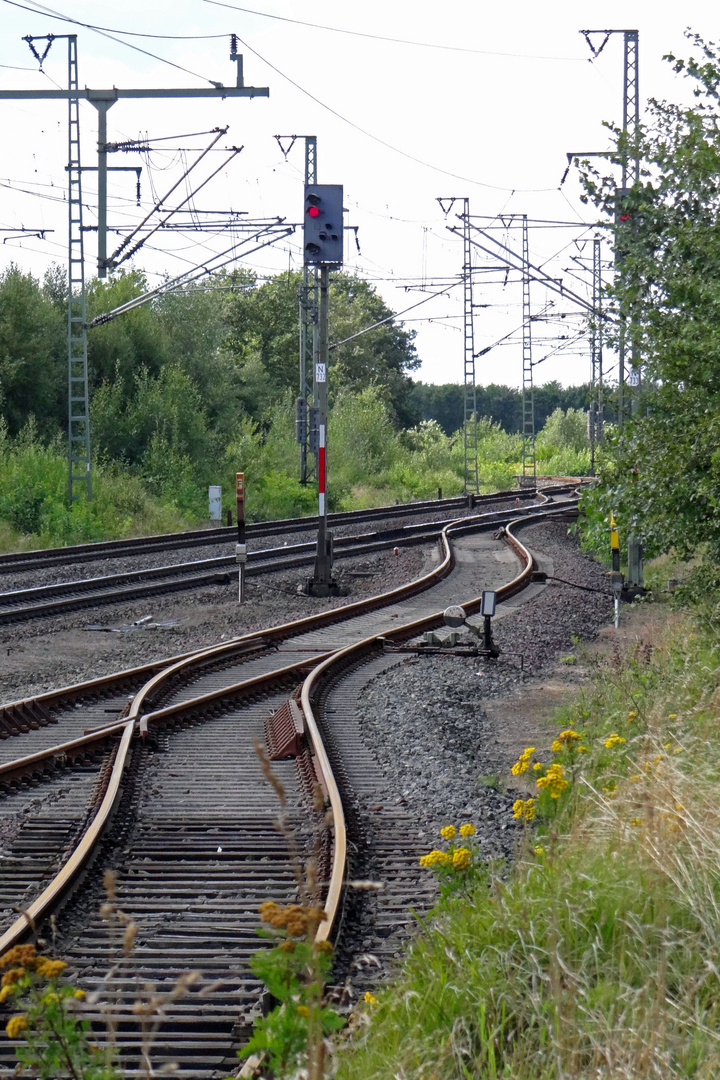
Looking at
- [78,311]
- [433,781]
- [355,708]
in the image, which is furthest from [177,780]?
[78,311]

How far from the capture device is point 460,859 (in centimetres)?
499

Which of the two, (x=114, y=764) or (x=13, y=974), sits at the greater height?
(x=13, y=974)

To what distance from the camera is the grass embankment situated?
314 centimetres

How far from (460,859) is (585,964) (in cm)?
132

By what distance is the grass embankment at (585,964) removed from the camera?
3143 millimetres

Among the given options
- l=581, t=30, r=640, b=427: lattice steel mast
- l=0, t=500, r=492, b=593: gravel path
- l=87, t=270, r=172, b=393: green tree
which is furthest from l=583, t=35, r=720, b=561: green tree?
l=87, t=270, r=172, b=393: green tree

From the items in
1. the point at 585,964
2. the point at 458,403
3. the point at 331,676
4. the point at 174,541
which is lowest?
the point at 331,676

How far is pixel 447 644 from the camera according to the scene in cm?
1324

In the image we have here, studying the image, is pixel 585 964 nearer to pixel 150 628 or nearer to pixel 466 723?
→ pixel 466 723

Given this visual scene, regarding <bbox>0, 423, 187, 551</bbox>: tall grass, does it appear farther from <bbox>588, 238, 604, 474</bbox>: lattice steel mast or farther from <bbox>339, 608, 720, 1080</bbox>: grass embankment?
<bbox>339, 608, 720, 1080</bbox>: grass embankment

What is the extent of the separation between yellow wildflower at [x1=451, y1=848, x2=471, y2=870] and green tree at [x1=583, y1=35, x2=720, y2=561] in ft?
15.1

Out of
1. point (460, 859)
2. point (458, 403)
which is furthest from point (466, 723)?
point (458, 403)

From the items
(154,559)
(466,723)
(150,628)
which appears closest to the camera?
(466,723)

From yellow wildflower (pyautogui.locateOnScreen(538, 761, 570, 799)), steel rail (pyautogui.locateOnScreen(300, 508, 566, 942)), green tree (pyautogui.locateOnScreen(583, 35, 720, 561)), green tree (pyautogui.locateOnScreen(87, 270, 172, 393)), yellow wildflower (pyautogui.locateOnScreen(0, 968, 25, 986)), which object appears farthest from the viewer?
green tree (pyautogui.locateOnScreen(87, 270, 172, 393))
